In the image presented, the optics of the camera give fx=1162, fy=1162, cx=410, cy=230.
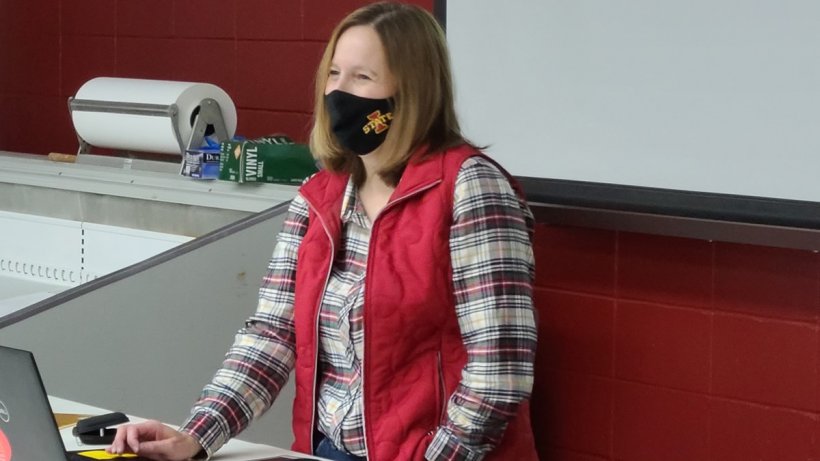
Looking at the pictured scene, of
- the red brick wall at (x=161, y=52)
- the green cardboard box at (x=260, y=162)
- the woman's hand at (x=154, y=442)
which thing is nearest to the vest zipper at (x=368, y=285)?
the woman's hand at (x=154, y=442)

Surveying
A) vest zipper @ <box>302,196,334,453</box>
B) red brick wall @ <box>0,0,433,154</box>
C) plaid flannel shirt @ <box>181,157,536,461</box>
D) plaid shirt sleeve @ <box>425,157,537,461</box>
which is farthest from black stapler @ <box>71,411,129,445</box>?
red brick wall @ <box>0,0,433,154</box>

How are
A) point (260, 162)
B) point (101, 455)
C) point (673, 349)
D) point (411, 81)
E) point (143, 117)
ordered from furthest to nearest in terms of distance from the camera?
1. point (143, 117)
2. point (260, 162)
3. point (673, 349)
4. point (411, 81)
5. point (101, 455)

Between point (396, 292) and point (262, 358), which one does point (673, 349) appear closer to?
point (396, 292)

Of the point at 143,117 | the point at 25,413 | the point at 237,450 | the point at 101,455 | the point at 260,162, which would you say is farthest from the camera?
the point at 143,117

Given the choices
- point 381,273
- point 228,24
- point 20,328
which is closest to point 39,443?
point 381,273

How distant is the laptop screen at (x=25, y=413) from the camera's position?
1.42 m

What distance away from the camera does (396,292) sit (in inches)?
74.5

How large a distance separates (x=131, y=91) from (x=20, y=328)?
1.00 metres

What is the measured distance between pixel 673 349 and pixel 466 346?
79cm

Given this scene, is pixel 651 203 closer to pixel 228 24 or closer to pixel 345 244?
pixel 345 244

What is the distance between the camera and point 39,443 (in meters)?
1.46

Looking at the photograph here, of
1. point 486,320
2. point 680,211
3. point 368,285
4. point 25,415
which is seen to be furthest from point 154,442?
point 680,211

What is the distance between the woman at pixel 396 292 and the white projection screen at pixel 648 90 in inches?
21.1

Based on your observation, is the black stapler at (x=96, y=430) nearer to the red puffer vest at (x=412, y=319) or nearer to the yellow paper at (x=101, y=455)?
the yellow paper at (x=101, y=455)
